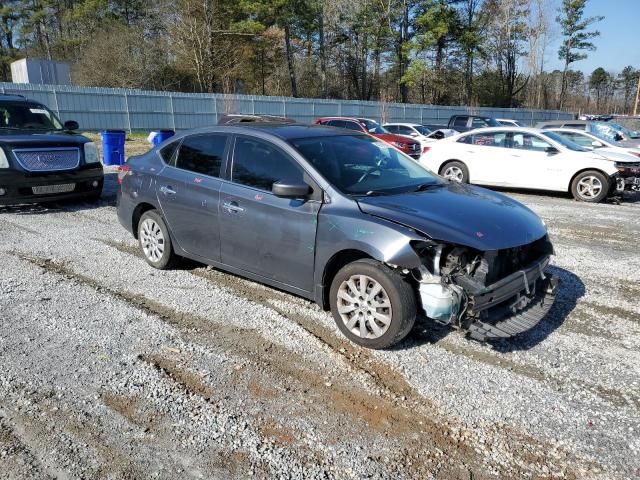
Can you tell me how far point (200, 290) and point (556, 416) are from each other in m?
3.41

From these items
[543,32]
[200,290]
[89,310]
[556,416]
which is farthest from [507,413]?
[543,32]

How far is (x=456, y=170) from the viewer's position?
12562 mm

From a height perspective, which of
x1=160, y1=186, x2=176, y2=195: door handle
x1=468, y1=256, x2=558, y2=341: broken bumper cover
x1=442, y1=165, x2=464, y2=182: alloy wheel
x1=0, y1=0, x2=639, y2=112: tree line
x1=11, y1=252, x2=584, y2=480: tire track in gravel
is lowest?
x1=11, y1=252, x2=584, y2=480: tire track in gravel

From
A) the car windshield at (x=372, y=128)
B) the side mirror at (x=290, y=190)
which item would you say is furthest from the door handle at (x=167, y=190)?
the car windshield at (x=372, y=128)

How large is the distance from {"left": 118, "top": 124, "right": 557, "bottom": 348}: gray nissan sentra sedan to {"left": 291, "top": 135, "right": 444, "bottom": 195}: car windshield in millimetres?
15

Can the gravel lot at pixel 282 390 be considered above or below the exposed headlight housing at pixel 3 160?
below

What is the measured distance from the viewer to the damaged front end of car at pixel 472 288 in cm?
362

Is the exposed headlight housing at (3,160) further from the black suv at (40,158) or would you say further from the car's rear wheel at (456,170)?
the car's rear wheel at (456,170)

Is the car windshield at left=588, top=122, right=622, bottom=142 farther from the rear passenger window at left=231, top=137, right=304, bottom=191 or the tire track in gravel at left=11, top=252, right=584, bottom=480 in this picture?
the tire track in gravel at left=11, top=252, right=584, bottom=480

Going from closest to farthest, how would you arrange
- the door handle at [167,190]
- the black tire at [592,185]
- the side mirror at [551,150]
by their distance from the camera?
the door handle at [167,190] → the black tire at [592,185] → the side mirror at [551,150]

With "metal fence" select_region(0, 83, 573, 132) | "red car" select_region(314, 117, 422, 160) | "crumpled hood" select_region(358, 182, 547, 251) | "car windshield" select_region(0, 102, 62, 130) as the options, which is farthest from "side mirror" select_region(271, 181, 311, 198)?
"metal fence" select_region(0, 83, 573, 132)

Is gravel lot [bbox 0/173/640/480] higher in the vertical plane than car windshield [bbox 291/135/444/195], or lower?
lower

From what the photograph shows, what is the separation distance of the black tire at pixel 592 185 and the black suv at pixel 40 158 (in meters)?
9.85

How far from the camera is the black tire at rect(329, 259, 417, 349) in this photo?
12.1ft
